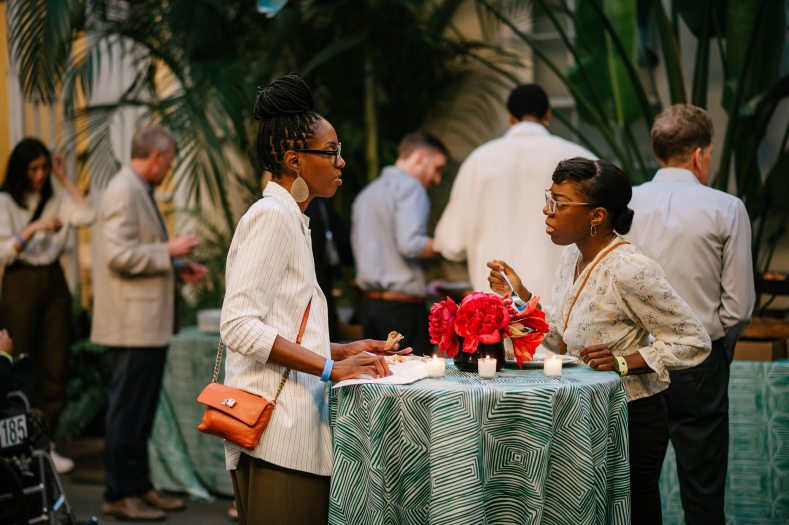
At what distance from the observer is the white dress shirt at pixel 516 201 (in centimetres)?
561

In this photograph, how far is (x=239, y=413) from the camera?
124 inches

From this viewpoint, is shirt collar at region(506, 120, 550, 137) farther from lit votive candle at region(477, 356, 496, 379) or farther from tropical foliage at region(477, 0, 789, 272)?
lit votive candle at region(477, 356, 496, 379)

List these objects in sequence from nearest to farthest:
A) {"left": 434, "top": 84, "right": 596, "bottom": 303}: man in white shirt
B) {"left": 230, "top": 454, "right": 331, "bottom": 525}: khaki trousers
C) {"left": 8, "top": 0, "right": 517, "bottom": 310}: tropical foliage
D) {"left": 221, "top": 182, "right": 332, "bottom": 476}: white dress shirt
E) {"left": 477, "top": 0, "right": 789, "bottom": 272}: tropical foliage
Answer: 1. {"left": 221, "top": 182, "right": 332, "bottom": 476}: white dress shirt
2. {"left": 230, "top": 454, "right": 331, "bottom": 525}: khaki trousers
3. {"left": 434, "top": 84, "right": 596, "bottom": 303}: man in white shirt
4. {"left": 477, "top": 0, "right": 789, "bottom": 272}: tropical foliage
5. {"left": 8, "top": 0, "right": 517, "bottom": 310}: tropical foliage

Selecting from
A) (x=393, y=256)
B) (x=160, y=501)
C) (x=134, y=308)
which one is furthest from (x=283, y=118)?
(x=160, y=501)

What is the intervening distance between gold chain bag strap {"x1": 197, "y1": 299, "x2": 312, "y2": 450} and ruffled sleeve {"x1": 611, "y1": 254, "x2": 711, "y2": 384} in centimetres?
114

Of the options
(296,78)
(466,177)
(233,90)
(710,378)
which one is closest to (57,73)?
(233,90)

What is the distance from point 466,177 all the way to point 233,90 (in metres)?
1.88

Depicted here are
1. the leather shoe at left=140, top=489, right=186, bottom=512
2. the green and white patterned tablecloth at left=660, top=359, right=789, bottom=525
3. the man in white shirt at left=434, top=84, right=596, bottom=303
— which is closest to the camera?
the green and white patterned tablecloth at left=660, top=359, right=789, bottom=525

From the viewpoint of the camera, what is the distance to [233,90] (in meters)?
6.88

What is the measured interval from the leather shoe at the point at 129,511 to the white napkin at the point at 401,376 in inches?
120

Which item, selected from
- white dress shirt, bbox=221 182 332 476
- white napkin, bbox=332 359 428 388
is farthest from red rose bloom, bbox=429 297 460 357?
white dress shirt, bbox=221 182 332 476

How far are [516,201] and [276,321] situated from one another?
8.97 ft

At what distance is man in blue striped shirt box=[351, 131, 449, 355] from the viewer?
6535 millimetres

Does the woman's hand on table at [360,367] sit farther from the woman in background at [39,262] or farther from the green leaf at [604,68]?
the woman in background at [39,262]
